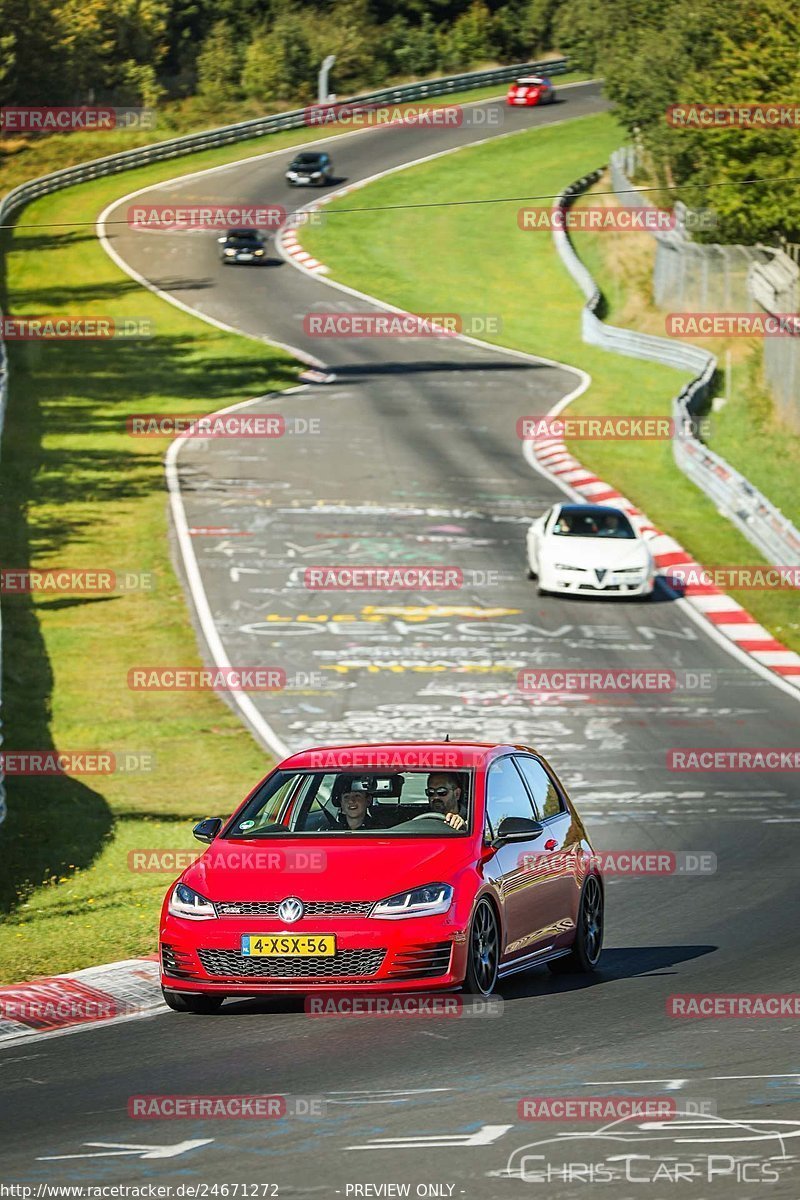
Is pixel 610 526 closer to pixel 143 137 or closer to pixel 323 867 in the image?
pixel 323 867

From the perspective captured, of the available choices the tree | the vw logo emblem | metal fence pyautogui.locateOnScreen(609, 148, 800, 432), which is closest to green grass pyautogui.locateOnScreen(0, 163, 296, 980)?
the vw logo emblem

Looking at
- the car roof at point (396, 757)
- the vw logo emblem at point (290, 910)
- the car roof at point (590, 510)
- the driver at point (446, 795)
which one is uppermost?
the car roof at point (396, 757)

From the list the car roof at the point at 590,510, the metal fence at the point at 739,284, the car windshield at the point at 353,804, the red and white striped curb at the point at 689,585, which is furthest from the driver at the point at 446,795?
the metal fence at the point at 739,284

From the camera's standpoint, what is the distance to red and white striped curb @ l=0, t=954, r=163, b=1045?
1083 centimetres

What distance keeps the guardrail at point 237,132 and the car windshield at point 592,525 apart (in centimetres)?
3526

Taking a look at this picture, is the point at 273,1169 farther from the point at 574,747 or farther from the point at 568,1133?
the point at 574,747

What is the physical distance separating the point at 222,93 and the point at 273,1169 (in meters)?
87.9

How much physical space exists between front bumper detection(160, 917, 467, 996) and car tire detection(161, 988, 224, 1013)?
13.8 inches

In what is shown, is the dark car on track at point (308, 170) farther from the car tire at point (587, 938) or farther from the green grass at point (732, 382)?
the car tire at point (587, 938)

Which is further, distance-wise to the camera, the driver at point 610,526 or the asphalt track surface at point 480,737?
the driver at point 610,526

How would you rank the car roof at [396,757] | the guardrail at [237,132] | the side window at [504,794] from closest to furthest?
the side window at [504,794] < the car roof at [396,757] < the guardrail at [237,132]

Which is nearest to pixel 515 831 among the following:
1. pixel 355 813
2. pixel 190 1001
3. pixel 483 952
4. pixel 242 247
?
pixel 483 952

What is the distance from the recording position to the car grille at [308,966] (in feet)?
33.9

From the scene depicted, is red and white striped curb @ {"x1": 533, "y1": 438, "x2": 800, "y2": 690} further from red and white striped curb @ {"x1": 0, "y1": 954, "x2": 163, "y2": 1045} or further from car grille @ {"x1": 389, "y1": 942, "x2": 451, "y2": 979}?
car grille @ {"x1": 389, "y1": 942, "x2": 451, "y2": 979}
